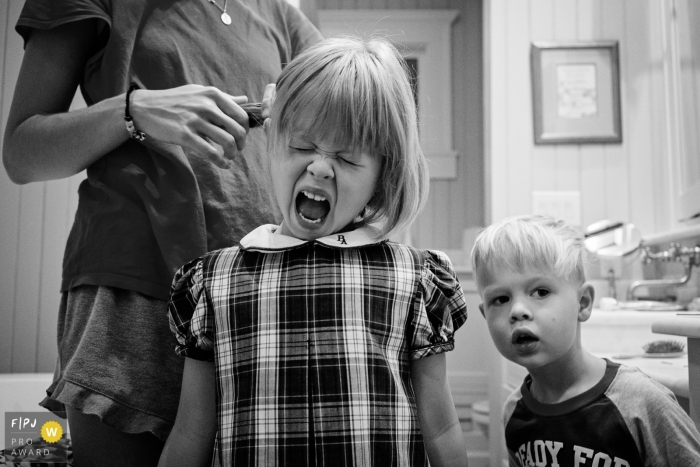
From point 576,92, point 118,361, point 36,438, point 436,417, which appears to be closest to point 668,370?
point 436,417

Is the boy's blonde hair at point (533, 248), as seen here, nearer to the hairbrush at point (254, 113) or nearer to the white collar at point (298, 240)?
the white collar at point (298, 240)

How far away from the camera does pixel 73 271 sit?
71cm

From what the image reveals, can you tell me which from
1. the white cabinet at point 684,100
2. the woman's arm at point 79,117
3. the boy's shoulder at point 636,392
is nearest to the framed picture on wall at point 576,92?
the white cabinet at point 684,100

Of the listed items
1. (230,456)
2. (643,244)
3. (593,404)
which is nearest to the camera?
(230,456)

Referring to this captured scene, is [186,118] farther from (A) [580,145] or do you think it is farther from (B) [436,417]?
(A) [580,145]

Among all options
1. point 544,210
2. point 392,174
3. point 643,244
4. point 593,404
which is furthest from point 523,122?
point 392,174

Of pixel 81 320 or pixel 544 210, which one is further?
pixel 544 210

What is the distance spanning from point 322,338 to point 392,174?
0.20 m

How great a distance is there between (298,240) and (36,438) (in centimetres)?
79

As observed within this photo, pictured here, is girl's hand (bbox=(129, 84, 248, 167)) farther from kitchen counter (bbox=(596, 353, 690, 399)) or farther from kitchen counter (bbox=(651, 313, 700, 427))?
kitchen counter (bbox=(596, 353, 690, 399))

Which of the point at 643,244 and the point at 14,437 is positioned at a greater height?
the point at 643,244

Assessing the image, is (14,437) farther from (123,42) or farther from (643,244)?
(643,244)

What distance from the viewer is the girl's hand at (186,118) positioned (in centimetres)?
66

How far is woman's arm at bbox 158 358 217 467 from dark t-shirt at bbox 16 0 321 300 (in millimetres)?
115
